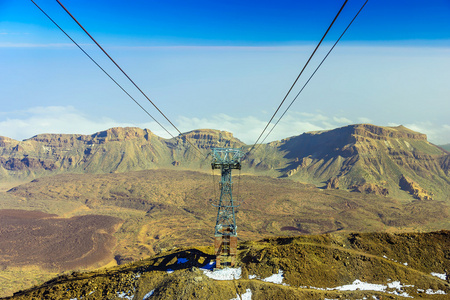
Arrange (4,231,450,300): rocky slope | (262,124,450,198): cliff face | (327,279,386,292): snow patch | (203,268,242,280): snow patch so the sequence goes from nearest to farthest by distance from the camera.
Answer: (4,231,450,300): rocky slope < (327,279,386,292): snow patch < (203,268,242,280): snow patch < (262,124,450,198): cliff face

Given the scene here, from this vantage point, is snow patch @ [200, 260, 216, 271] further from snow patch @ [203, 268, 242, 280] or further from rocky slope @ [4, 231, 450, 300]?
snow patch @ [203, 268, 242, 280]

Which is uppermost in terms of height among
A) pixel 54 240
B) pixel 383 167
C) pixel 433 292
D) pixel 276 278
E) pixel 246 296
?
pixel 383 167

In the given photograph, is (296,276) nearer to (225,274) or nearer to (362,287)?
(362,287)

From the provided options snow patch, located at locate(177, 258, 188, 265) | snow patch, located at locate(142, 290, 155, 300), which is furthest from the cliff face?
snow patch, located at locate(142, 290, 155, 300)

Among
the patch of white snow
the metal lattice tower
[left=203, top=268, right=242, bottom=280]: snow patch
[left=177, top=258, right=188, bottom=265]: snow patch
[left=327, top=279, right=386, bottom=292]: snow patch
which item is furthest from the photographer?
[left=177, top=258, right=188, bottom=265]: snow patch

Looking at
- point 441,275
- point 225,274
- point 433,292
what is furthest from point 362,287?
point 225,274

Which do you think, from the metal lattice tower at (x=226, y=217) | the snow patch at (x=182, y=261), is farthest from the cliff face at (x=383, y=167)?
the snow patch at (x=182, y=261)
